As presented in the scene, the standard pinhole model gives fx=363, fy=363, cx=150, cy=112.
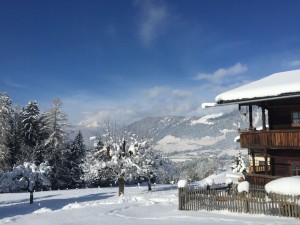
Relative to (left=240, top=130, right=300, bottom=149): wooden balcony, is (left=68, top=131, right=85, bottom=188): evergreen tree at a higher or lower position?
lower

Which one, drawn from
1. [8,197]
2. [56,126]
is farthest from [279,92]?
[56,126]

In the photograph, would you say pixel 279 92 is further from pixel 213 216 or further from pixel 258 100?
pixel 213 216

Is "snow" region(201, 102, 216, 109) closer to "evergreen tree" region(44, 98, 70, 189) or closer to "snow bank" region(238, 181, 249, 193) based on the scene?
"snow bank" region(238, 181, 249, 193)

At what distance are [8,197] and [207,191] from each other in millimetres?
31536

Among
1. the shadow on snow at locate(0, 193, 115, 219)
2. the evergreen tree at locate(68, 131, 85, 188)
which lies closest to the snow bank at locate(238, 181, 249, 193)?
the shadow on snow at locate(0, 193, 115, 219)

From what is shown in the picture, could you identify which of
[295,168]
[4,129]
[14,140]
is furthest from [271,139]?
A: [14,140]

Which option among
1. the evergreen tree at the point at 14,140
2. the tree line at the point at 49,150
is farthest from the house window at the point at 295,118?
the evergreen tree at the point at 14,140

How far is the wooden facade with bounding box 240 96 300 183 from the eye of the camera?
24656 millimetres

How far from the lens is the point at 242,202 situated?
792 inches

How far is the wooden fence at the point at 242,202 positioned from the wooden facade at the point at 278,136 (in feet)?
17.0

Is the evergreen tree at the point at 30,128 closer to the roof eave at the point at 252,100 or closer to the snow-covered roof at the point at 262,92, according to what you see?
the roof eave at the point at 252,100

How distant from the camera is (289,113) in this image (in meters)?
27.2

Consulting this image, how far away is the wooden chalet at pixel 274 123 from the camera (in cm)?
2411

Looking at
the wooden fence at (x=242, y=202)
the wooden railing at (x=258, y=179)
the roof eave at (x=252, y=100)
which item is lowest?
the wooden fence at (x=242, y=202)
